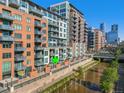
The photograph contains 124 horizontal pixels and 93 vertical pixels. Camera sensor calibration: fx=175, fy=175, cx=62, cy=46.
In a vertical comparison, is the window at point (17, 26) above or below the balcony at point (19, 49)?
above

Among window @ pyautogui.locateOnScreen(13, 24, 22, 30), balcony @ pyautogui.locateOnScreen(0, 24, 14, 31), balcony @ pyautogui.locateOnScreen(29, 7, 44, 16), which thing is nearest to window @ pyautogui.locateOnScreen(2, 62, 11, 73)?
balcony @ pyautogui.locateOnScreen(0, 24, 14, 31)

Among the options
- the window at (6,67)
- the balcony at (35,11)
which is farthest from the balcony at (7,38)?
the balcony at (35,11)

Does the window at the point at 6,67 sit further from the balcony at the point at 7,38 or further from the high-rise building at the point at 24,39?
the balcony at the point at 7,38

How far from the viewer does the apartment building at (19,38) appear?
49.2 m

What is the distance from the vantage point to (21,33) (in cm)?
5759

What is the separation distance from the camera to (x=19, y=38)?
56.7 metres

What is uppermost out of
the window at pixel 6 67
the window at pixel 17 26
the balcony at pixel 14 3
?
the balcony at pixel 14 3

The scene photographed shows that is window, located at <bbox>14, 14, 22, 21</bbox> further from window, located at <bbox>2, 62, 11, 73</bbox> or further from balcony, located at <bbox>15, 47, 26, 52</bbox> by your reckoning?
window, located at <bbox>2, 62, 11, 73</bbox>

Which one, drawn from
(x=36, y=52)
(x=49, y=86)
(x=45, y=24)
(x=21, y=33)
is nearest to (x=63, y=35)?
(x=45, y=24)

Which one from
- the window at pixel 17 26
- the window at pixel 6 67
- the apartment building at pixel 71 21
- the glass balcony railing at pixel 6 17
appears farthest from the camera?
the apartment building at pixel 71 21

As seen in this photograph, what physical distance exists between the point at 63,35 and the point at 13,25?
48.4m

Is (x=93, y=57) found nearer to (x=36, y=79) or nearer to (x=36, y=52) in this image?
(x=36, y=52)

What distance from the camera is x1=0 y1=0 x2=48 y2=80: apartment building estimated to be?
49.2 meters

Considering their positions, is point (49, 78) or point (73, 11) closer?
point (49, 78)
